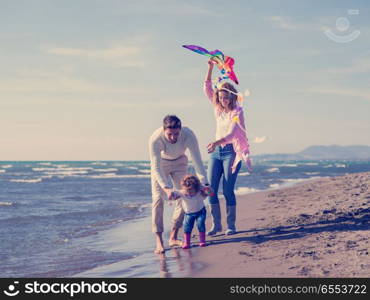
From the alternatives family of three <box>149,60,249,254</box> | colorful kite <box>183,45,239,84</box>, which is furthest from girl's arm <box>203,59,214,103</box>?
colorful kite <box>183,45,239,84</box>

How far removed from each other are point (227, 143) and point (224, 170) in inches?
18.7

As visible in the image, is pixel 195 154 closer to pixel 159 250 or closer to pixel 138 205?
pixel 159 250

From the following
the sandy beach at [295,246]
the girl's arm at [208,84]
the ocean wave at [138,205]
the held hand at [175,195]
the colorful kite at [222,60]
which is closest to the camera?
the sandy beach at [295,246]

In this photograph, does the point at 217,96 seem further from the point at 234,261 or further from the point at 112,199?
the point at 112,199

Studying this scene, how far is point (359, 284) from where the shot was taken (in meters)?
3.70

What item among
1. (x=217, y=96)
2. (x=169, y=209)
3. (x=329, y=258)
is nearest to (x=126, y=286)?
(x=329, y=258)

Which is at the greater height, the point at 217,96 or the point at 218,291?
the point at 217,96

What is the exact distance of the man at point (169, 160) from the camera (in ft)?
17.1

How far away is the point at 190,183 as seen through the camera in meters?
5.32

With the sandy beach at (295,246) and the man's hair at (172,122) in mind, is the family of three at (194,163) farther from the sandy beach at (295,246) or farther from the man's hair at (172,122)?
the sandy beach at (295,246)

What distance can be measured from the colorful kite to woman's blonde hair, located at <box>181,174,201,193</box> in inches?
58.0

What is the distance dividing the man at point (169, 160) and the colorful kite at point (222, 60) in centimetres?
108

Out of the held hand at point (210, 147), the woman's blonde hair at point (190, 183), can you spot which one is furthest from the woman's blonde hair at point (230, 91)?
the woman's blonde hair at point (190, 183)

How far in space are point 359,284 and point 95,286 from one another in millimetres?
2190
